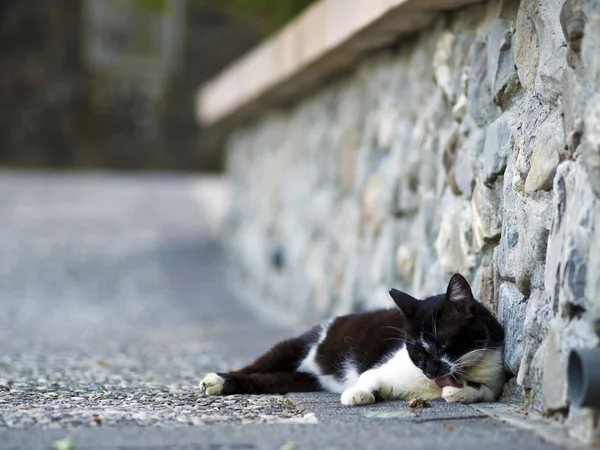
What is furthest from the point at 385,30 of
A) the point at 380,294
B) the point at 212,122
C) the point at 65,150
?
the point at 65,150

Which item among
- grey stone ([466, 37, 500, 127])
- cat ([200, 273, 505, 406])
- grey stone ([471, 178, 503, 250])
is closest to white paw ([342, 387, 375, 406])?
cat ([200, 273, 505, 406])

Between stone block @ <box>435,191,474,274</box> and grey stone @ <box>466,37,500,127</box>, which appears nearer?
grey stone @ <box>466,37,500,127</box>

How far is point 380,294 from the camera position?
459 centimetres

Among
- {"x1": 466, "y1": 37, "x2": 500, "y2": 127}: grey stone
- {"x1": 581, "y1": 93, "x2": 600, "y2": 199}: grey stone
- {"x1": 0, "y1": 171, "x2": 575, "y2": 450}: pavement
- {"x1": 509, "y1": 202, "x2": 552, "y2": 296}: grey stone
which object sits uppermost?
{"x1": 466, "y1": 37, "x2": 500, "y2": 127}: grey stone

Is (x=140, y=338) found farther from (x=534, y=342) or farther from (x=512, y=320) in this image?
(x=534, y=342)

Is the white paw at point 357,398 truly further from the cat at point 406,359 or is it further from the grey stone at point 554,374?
the grey stone at point 554,374

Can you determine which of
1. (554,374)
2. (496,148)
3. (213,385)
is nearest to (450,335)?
(554,374)

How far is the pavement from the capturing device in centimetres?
240

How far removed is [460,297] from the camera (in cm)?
293

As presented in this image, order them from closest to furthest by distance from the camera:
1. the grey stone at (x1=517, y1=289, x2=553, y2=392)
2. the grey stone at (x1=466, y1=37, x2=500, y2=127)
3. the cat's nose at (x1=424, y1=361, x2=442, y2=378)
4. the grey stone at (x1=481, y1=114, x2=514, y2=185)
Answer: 1. the grey stone at (x1=517, y1=289, x2=553, y2=392)
2. the cat's nose at (x1=424, y1=361, x2=442, y2=378)
3. the grey stone at (x1=481, y1=114, x2=514, y2=185)
4. the grey stone at (x1=466, y1=37, x2=500, y2=127)

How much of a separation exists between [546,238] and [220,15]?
51.2 ft

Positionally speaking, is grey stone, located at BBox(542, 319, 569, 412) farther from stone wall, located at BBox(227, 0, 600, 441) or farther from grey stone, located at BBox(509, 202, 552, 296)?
grey stone, located at BBox(509, 202, 552, 296)

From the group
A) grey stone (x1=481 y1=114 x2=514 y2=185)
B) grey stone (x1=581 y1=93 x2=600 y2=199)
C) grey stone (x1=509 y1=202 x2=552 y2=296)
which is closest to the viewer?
grey stone (x1=581 y1=93 x2=600 y2=199)

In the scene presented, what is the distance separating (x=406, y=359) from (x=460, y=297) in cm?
29
